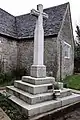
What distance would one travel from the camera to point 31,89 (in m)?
5.15

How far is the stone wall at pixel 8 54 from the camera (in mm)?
11992

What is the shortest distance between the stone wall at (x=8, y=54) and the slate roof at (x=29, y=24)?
724mm

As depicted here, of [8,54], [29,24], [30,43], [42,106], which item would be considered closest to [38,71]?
[42,106]

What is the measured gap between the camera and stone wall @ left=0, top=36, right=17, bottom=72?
12.0 meters

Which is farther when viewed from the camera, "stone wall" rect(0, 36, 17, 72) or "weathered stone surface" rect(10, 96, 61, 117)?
"stone wall" rect(0, 36, 17, 72)

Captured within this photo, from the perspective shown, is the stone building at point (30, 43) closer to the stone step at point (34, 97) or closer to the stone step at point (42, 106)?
the stone step at point (42, 106)

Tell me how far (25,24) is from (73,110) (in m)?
12.1

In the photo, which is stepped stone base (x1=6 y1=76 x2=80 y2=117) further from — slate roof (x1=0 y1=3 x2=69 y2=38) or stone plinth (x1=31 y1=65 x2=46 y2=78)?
slate roof (x1=0 y1=3 x2=69 y2=38)

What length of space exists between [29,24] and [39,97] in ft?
36.4

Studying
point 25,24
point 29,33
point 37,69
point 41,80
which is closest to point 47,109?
point 41,80

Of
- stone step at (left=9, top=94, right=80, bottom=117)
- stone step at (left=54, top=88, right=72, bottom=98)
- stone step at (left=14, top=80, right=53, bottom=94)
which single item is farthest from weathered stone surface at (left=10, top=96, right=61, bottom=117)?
stone step at (left=14, top=80, right=53, bottom=94)

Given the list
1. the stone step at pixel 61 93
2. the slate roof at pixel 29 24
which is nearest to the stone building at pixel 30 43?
the slate roof at pixel 29 24

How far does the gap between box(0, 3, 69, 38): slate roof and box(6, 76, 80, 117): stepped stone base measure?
6956 millimetres

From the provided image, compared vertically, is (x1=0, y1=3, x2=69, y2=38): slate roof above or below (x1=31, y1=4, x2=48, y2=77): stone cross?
above
